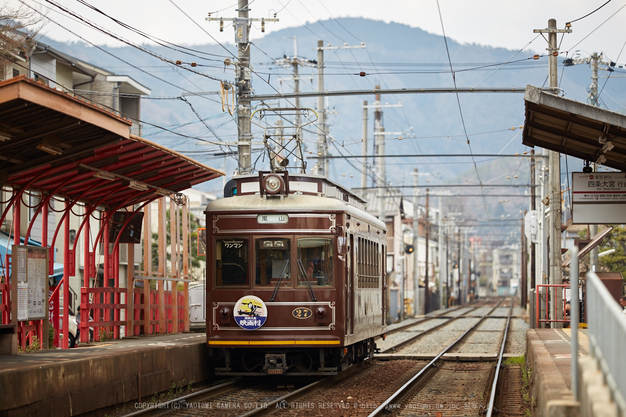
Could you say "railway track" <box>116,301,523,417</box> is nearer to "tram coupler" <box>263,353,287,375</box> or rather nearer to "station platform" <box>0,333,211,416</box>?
"tram coupler" <box>263,353,287,375</box>

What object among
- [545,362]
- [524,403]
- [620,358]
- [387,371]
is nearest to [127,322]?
[387,371]

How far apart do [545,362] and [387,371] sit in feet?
23.1

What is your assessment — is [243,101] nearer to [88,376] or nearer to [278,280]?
[278,280]

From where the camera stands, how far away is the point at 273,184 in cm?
1327

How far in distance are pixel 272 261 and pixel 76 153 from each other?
359 cm

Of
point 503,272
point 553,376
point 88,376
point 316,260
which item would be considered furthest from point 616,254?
point 503,272

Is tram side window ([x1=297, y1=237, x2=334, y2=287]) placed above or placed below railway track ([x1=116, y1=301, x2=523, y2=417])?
above

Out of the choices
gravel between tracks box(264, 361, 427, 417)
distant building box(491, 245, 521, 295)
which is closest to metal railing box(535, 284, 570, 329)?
gravel between tracks box(264, 361, 427, 417)

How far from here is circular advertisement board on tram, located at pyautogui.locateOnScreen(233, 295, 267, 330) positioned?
505 inches

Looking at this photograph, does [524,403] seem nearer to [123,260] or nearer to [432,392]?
[432,392]

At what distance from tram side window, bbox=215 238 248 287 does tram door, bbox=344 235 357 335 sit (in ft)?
5.32

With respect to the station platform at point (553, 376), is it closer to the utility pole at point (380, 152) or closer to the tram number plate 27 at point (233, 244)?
the tram number plate 27 at point (233, 244)

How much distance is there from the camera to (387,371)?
16422 mm

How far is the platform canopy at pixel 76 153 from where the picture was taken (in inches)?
354
